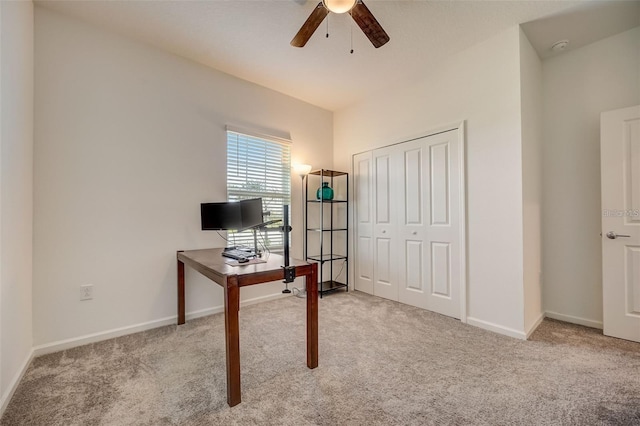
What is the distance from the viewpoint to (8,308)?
5.47ft

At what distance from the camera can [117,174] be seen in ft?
8.05

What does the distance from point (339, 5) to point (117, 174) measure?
2266 millimetres

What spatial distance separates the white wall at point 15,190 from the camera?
1595 millimetres

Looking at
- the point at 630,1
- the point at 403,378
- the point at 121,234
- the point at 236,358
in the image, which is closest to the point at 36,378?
the point at 121,234

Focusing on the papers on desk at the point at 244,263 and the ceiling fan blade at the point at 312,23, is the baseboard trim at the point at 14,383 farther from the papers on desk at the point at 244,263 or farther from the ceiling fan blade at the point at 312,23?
the ceiling fan blade at the point at 312,23

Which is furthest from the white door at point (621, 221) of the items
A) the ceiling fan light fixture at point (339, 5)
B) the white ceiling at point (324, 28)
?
the ceiling fan light fixture at point (339, 5)

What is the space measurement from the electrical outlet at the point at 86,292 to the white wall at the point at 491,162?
11.2 feet

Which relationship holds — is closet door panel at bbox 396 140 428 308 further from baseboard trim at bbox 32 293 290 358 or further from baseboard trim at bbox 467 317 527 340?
baseboard trim at bbox 32 293 290 358

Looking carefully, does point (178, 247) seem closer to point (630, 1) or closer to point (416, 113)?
point (416, 113)

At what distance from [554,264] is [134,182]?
417 cm

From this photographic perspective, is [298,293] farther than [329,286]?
No

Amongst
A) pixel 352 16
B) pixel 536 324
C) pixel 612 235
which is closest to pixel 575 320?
pixel 536 324

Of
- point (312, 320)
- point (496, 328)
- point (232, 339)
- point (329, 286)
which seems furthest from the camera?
point (329, 286)

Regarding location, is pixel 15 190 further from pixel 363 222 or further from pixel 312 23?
pixel 363 222
